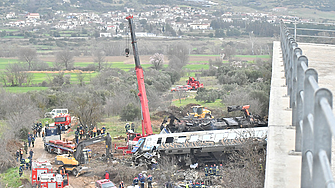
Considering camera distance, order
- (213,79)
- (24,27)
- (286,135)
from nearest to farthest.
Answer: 1. (286,135)
2. (213,79)
3. (24,27)

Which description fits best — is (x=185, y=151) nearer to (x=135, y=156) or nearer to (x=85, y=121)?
(x=135, y=156)

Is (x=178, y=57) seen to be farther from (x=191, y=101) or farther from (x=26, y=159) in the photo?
(x=26, y=159)

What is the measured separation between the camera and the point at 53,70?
103000 millimetres

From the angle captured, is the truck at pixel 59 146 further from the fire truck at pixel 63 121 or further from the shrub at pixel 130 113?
the shrub at pixel 130 113

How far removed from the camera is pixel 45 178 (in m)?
21.5

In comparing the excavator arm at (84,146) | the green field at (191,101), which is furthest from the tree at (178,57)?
the excavator arm at (84,146)

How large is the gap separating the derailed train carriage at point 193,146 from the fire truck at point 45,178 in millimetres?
4720

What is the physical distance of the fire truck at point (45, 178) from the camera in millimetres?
21406

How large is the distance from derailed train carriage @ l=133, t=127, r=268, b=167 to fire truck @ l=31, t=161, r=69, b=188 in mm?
4720

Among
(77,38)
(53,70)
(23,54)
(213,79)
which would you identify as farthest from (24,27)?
(213,79)

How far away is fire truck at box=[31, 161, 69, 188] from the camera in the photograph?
2141 cm

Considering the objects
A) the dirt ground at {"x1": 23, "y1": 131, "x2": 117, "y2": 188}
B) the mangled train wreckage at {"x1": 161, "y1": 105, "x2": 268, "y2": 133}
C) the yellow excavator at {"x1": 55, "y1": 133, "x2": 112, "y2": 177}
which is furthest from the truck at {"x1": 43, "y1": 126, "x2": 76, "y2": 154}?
the mangled train wreckage at {"x1": 161, "y1": 105, "x2": 268, "y2": 133}

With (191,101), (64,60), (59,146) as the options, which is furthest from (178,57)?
(59,146)

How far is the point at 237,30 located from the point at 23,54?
254ft
